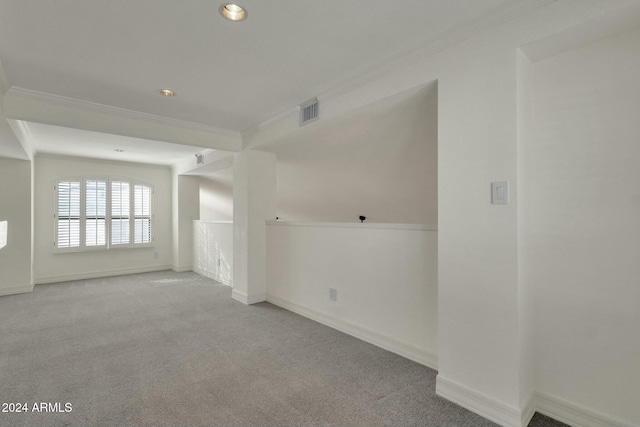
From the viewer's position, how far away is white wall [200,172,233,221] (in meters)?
6.60

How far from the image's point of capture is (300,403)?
205 centimetres

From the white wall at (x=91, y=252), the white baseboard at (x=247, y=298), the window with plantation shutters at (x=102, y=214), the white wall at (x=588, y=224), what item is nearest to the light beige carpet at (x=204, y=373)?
the white baseboard at (x=247, y=298)

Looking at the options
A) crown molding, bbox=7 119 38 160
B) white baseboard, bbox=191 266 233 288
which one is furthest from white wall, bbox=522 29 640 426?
crown molding, bbox=7 119 38 160

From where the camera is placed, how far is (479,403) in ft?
6.43

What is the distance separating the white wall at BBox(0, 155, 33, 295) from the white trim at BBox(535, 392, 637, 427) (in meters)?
6.56

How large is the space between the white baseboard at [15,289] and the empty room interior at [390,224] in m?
1.40

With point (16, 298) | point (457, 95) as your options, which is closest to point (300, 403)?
point (457, 95)

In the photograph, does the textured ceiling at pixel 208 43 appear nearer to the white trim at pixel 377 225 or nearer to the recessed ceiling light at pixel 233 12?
the recessed ceiling light at pixel 233 12

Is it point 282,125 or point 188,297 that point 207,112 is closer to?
point 282,125

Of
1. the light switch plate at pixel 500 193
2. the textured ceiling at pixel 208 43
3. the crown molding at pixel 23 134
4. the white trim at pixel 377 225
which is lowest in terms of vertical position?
the white trim at pixel 377 225

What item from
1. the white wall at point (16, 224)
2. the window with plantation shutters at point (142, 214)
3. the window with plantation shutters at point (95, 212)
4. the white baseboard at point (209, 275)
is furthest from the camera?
the window with plantation shutters at point (142, 214)

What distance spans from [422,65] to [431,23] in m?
0.33

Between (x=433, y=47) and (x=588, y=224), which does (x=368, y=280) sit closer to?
(x=588, y=224)

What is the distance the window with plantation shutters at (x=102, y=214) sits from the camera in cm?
574
